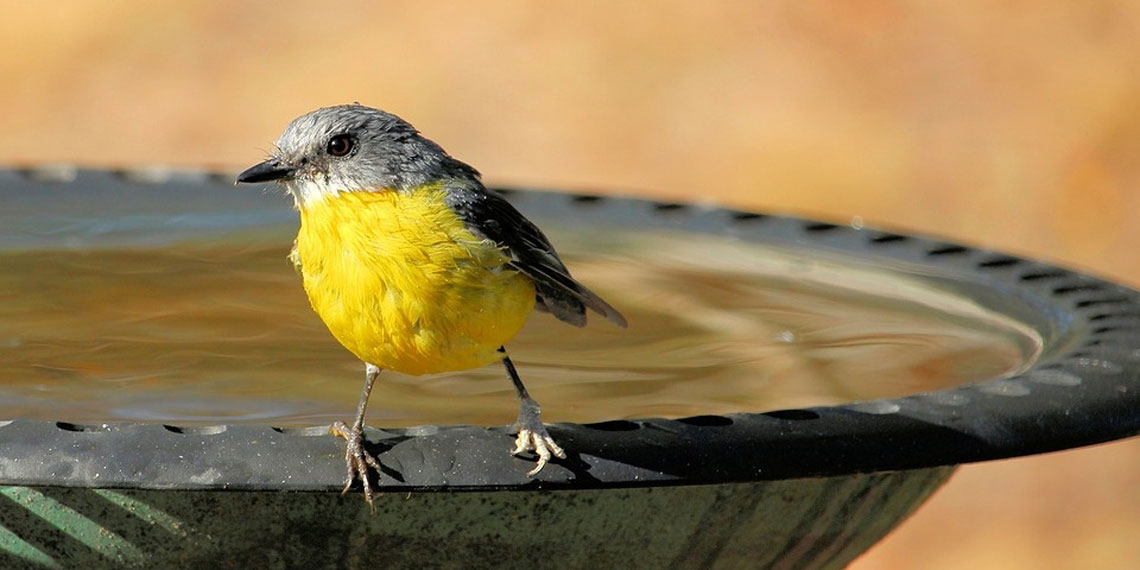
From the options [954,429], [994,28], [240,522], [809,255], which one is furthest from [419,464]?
[994,28]

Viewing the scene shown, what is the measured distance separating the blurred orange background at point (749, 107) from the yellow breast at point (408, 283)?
455 cm

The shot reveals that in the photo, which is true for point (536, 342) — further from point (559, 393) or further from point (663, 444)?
point (663, 444)

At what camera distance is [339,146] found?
123 inches

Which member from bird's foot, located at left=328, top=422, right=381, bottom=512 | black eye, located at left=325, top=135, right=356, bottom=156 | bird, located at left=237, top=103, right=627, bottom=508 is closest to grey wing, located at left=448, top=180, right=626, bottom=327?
bird, located at left=237, top=103, right=627, bottom=508

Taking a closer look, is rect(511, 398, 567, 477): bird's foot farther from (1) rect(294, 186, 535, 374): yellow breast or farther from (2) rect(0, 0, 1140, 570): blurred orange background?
(2) rect(0, 0, 1140, 570): blurred orange background

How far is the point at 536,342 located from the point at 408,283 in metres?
1.68

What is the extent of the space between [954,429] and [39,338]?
7.69 ft

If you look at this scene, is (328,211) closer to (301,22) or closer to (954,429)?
(954,429)

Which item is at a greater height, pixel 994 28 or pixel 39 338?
pixel 994 28

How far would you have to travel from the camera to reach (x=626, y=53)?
8773mm

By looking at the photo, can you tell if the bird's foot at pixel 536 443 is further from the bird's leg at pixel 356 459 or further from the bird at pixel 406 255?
the bird's leg at pixel 356 459

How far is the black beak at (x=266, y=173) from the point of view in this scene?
306 centimetres

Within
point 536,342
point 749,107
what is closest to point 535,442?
point 536,342

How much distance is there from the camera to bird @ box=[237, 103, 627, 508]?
288cm
